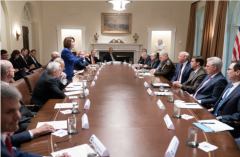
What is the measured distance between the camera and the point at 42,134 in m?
1.74

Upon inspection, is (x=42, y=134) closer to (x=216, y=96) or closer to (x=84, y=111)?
(x=84, y=111)

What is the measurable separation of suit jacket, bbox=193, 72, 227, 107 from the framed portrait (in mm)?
8090

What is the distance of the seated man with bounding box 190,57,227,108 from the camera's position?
3.16m

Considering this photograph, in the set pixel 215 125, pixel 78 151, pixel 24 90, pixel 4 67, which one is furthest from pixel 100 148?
pixel 24 90

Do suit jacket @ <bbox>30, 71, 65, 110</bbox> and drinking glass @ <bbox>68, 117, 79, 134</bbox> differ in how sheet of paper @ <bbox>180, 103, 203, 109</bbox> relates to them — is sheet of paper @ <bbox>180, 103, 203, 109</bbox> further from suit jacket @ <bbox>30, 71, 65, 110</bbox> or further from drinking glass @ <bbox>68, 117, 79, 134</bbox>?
suit jacket @ <bbox>30, 71, 65, 110</bbox>

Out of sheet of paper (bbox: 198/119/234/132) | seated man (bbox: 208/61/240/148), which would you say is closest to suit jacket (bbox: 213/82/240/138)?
seated man (bbox: 208/61/240/148)

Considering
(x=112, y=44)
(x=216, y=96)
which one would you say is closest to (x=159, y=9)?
(x=112, y=44)

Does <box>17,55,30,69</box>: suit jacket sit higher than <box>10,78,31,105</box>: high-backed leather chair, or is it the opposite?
<box>17,55,30,69</box>: suit jacket

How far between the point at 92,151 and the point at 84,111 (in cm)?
93

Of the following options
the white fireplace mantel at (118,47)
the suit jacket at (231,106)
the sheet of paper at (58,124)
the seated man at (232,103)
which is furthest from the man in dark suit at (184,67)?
the white fireplace mantel at (118,47)

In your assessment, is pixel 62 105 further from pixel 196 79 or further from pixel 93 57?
pixel 93 57

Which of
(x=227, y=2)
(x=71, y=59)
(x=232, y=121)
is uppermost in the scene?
(x=227, y=2)

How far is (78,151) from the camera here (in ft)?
4.81

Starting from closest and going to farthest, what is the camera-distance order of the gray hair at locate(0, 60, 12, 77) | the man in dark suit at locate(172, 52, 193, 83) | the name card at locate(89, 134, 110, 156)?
1. the name card at locate(89, 134, 110, 156)
2. the gray hair at locate(0, 60, 12, 77)
3. the man in dark suit at locate(172, 52, 193, 83)
